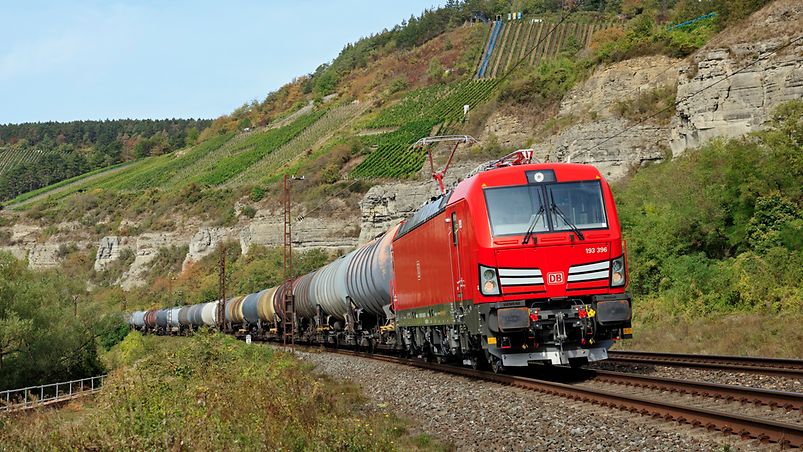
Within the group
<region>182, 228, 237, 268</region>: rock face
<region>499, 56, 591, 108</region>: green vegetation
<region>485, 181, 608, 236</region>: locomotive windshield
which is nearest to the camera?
<region>485, 181, 608, 236</region>: locomotive windshield

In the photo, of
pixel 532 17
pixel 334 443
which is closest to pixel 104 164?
pixel 532 17

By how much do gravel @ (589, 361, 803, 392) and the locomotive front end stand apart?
5.04 feet

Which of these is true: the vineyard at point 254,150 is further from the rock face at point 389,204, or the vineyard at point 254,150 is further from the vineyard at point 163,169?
the rock face at point 389,204

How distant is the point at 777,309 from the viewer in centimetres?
2156

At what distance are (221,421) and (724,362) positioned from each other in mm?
10469

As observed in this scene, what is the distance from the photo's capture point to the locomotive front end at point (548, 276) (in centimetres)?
1342

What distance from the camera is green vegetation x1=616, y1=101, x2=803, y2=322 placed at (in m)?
23.4

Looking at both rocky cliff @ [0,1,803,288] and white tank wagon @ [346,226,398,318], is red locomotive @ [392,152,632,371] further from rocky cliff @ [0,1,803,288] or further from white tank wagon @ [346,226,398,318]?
rocky cliff @ [0,1,803,288]

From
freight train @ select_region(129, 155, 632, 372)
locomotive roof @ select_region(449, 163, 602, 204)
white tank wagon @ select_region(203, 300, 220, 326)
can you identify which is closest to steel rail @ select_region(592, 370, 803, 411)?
freight train @ select_region(129, 155, 632, 372)

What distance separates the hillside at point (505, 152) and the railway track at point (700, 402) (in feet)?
20.7

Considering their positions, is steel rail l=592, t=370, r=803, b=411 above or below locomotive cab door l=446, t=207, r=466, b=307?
below

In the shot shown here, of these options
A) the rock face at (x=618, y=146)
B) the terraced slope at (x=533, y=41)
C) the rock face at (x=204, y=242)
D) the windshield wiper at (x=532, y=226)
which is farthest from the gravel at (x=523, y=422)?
the terraced slope at (x=533, y=41)

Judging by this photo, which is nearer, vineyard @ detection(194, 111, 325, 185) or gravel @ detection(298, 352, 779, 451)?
gravel @ detection(298, 352, 779, 451)

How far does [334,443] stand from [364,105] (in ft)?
424
